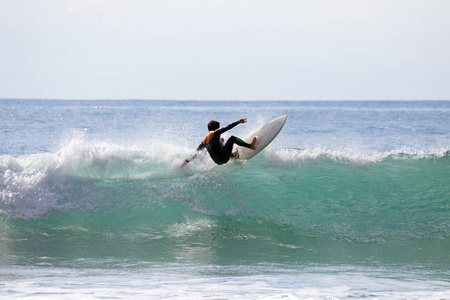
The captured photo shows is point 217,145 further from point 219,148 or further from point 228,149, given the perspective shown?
point 228,149

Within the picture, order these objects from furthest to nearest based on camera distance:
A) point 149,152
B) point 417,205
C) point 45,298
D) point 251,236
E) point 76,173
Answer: point 149,152 → point 76,173 → point 417,205 → point 251,236 → point 45,298

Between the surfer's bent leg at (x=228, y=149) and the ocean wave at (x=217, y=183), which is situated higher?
the surfer's bent leg at (x=228, y=149)

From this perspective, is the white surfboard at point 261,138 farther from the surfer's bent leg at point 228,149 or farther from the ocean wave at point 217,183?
the surfer's bent leg at point 228,149

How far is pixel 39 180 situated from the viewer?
842cm

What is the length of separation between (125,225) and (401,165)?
5960 millimetres

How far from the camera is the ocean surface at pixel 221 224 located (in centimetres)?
482

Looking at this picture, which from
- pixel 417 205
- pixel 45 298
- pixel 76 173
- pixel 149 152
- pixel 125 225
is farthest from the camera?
pixel 149 152

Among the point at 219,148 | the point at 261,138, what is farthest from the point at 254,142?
the point at 219,148

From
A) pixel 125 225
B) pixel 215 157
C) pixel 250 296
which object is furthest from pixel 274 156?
pixel 250 296

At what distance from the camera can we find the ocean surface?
15.8 ft

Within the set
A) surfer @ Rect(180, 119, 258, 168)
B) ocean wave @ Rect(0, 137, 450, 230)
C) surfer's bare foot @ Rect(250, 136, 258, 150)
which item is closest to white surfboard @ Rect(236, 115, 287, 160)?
surfer's bare foot @ Rect(250, 136, 258, 150)

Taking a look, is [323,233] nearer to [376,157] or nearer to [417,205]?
[417,205]

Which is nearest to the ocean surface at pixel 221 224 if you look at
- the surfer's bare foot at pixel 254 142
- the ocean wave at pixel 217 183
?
the ocean wave at pixel 217 183

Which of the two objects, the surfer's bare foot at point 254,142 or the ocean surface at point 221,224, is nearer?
the ocean surface at point 221,224
